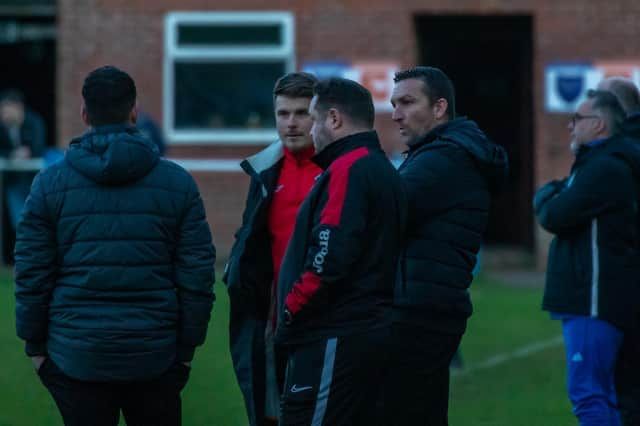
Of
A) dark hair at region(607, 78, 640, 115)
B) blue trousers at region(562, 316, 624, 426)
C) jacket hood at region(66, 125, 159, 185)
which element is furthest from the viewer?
dark hair at region(607, 78, 640, 115)

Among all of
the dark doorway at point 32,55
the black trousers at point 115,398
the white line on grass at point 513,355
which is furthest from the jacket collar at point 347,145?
the dark doorway at point 32,55

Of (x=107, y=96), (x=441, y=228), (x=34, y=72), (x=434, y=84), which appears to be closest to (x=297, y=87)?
(x=434, y=84)

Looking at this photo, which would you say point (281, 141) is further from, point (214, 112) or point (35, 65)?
point (35, 65)

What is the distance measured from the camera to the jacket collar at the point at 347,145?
5.40 m

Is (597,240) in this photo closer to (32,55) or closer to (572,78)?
(572,78)

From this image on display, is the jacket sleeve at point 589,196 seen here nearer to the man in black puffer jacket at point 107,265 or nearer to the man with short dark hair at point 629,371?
the man with short dark hair at point 629,371

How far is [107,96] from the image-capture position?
5.45m

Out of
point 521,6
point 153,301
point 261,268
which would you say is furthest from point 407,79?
point 521,6

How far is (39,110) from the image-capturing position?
73.2 ft

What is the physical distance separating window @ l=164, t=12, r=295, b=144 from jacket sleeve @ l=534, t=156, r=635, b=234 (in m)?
11.8

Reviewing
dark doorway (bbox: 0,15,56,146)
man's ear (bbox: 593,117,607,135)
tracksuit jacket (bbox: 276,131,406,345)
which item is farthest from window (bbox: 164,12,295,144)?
tracksuit jacket (bbox: 276,131,406,345)

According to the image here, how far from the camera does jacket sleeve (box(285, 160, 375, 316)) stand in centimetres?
521

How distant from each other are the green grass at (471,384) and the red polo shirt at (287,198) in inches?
96.5

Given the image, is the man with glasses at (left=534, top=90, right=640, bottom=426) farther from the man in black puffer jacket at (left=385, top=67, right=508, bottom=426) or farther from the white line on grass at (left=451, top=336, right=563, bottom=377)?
the white line on grass at (left=451, top=336, right=563, bottom=377)
